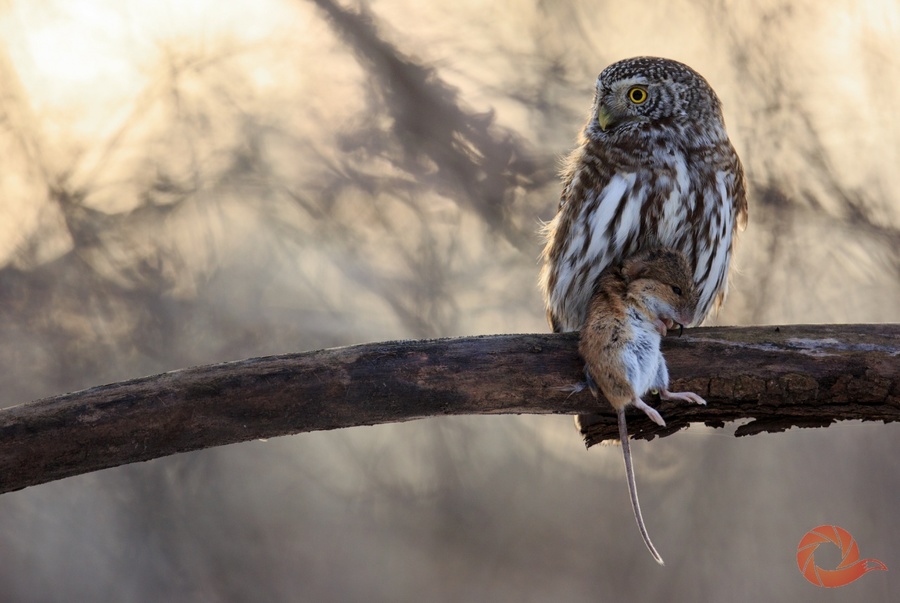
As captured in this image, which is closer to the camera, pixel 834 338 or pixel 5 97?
pixel 834 338

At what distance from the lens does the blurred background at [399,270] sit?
13.5ft

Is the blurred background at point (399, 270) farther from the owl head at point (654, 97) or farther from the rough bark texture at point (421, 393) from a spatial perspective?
→ the rough bark texture at point (421, 393)

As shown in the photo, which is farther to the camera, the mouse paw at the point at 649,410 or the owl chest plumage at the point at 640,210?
the owl chest plumage at the point at 640,210

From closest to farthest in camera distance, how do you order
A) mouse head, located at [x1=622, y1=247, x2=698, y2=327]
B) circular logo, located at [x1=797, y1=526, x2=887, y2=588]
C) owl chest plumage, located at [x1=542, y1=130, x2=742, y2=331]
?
1. mouse head, located at [x1=622, y1=247, x2=698, y2=327]
2. owl chest plumage, located at [x1=542, y1=130, x2=742, y2=331]
3. circular logo, located at [x1=797, y1=526, x2=887, y2=588]

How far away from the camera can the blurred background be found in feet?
13.5

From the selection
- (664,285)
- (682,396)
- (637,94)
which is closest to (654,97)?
(637,94)

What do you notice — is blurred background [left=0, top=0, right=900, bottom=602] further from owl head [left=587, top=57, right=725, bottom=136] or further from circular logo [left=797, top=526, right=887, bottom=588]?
owl head [left=587, top=57, right=725, bottom=136]

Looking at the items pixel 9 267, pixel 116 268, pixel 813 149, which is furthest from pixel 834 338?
pixel 9 267

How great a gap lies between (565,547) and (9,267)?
2.80 m

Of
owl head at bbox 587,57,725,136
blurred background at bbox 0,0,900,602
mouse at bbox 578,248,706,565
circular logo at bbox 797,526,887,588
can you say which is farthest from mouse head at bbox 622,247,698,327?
circular logo at bbox 797,526,887,588

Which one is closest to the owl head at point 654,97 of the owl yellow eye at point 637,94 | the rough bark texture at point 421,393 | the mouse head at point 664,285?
the owl yellow eye at point 637,94

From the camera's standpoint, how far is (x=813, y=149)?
4.15m

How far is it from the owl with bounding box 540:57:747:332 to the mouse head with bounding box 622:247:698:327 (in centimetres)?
24

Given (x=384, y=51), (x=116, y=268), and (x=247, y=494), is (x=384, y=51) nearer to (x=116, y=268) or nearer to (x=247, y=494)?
(x=116, y=268)
